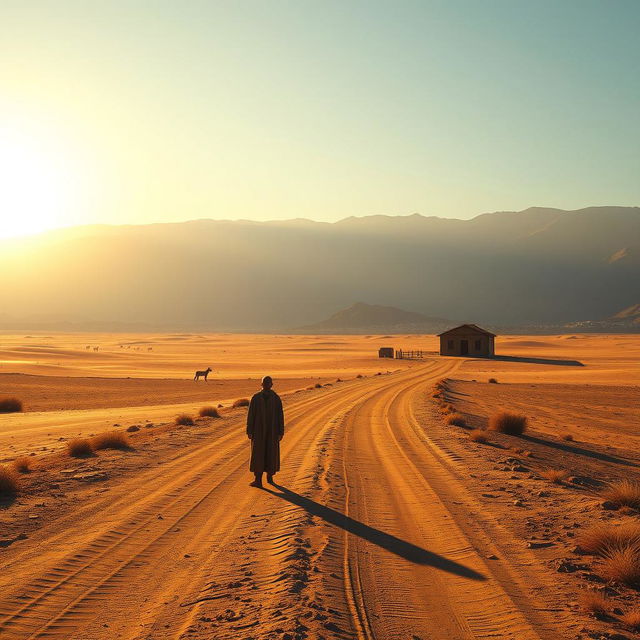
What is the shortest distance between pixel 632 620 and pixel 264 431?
21.4ft

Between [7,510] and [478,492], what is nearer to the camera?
[7,510]

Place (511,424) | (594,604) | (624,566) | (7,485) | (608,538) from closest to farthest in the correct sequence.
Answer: (594,604) → (624,566) → (608,538) → (7,485) → (511,424)

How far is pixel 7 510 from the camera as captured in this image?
9258mm

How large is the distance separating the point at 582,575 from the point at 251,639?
369cm

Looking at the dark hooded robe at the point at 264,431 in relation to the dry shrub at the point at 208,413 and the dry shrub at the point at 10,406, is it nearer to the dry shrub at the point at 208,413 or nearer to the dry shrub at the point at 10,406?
the dry shrub at the point at 208,413

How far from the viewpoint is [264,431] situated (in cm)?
1085

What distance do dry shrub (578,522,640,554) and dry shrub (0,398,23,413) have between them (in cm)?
2581

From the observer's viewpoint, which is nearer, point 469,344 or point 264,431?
point 264,431

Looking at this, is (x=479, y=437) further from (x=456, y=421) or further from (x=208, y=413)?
(x=208, y=413)

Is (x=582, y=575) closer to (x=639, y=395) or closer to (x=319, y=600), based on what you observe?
(x=319, y=600)

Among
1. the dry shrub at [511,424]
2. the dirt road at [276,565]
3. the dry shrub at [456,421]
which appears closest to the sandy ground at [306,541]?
the dirt road at [276,565]

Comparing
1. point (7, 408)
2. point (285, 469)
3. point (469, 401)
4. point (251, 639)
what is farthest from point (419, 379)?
point (251, 639)

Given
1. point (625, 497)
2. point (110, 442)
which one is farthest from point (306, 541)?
point (110, 442)

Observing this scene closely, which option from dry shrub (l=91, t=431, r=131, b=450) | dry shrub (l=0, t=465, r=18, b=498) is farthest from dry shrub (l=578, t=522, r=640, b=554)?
dry shrub (l=91, t=431, r=131, b=450)
